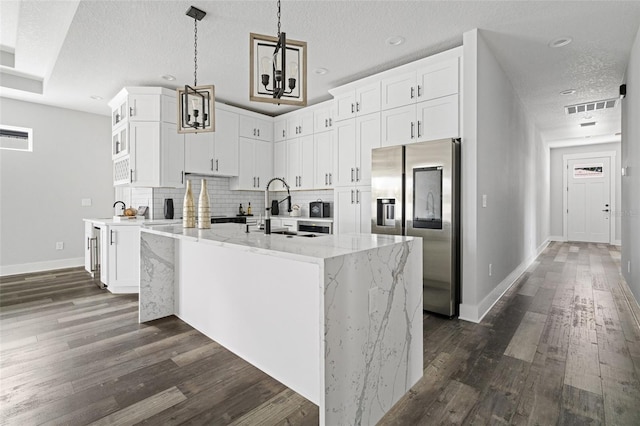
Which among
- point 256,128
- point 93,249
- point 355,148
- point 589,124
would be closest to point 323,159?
point 355,148

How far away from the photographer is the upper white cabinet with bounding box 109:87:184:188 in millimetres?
4344

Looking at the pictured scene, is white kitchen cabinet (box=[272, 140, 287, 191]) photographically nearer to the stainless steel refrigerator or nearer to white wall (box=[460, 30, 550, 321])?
the stainless steel refrigerator

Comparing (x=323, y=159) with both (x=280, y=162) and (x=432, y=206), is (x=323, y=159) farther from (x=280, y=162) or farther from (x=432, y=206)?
(x=432, y=206)

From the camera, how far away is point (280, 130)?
5.73 m

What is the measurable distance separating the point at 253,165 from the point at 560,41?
14.3ft

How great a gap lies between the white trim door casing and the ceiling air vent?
161 inches

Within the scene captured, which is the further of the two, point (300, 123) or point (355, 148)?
point (300, 123)

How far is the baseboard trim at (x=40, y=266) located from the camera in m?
4.96

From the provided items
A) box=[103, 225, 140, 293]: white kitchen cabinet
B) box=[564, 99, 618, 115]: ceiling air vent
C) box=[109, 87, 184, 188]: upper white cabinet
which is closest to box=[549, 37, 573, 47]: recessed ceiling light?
box=[564, 99, 618, 115]: ceiling air vent

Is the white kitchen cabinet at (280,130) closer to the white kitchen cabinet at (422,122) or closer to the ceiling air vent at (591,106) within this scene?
the white kitchen cabinet at (422,122)

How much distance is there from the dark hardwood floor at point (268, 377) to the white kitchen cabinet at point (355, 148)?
195 cm

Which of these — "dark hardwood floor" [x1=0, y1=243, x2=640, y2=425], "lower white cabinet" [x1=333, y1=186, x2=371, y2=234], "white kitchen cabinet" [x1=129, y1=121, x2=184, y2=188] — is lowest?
"dark hardwood floor" [x1=0, y1=243, x2=640, y2=425]

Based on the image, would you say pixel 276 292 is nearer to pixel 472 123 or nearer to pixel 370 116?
pixel 472 123

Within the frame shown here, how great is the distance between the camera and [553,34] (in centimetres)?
306
